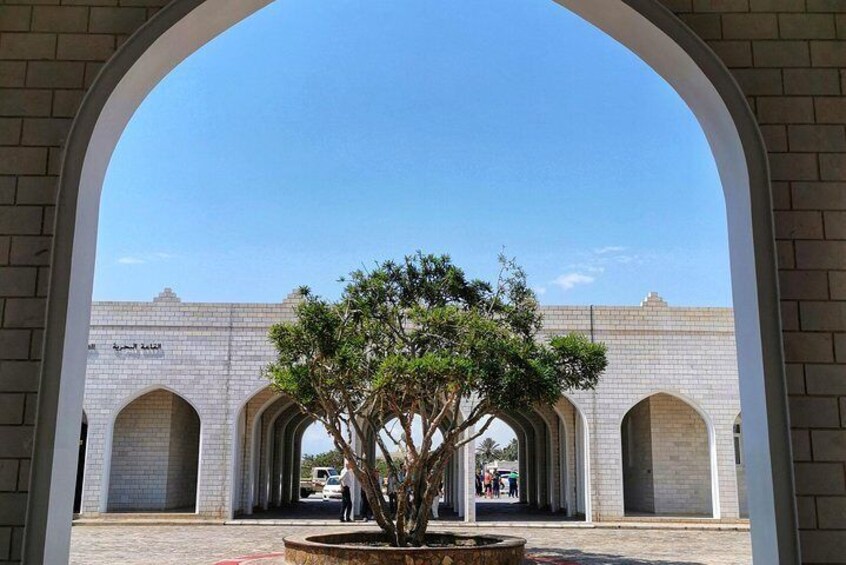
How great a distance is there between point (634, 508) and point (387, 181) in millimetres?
12077

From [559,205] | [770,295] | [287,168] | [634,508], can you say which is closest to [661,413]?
[634,508]

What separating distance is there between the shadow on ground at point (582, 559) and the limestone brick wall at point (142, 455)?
964 centimetres

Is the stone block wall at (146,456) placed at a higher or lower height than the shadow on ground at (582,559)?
higher

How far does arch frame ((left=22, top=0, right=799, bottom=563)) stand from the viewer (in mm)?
3305

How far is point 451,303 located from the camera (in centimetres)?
1027

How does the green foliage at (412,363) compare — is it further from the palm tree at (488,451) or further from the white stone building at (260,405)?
the palm tree at (488,451)

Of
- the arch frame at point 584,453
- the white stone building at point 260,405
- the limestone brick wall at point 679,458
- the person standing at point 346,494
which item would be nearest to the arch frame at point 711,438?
the white stone building at point 260,405

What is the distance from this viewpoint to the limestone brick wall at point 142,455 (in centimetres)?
1797

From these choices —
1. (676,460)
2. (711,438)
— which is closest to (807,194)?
(711,438)

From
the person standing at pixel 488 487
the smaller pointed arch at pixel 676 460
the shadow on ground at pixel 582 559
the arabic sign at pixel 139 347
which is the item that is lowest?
the shadow on ground at pixel 582 559

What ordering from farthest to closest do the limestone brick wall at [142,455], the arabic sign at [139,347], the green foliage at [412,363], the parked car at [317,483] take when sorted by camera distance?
the parked car at [317,483], the limestone brick wall at [142,455], the arabic sign at [139,347], the green foliage at [412,363]

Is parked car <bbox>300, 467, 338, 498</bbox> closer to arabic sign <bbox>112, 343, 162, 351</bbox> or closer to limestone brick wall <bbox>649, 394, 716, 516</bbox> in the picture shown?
arabic sign <bbox>112, 343, 162, 351</bbox>

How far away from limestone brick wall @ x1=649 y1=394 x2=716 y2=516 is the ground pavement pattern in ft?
9.95

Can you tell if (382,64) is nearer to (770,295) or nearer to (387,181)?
(387,181)
